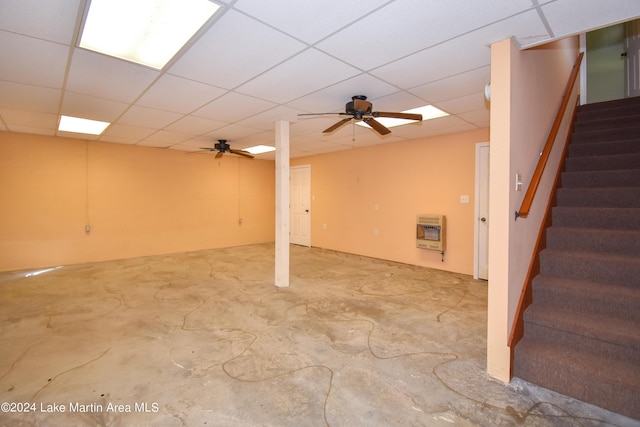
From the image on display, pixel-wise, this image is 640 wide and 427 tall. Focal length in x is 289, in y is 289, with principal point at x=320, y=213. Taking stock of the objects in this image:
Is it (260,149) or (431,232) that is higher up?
(260,149)

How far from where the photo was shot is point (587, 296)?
2135 millimetres

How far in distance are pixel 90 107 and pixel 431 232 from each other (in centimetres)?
534

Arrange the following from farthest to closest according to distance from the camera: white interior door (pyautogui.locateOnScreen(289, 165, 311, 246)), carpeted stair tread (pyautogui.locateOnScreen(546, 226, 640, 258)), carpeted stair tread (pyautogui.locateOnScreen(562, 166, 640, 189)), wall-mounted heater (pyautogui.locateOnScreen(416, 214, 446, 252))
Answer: white interior door (pyautogui.locateOnScreen(289, 165, 311, 246)), wall-mounted heater (pyautogui.locateOnScreen(416, 214, 446, 252)), carpeted stair tread (pyautogui.locateOnScreen(562, 166, 640, 189)), carpeted stair tread (pyautogui.locateOnScreen(546, 226, 640, 258))

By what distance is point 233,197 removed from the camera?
7.66m

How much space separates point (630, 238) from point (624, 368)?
1.14 m

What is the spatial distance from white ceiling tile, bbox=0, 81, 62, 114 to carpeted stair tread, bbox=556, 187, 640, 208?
5396 mm

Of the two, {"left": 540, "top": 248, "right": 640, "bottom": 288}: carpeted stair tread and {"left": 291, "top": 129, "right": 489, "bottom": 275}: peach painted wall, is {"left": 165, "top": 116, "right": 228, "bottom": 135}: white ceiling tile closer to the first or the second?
{"left": 291, "top": 129, "right": 489, "bottom": 275}: peach painted wall

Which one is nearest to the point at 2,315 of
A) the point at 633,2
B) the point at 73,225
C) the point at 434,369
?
the point at 73,225

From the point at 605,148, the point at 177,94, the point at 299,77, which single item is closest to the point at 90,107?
the point at 177,94

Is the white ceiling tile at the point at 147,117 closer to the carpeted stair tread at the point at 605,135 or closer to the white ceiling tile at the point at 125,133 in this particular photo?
the white ceiling tile at the point at 125,133

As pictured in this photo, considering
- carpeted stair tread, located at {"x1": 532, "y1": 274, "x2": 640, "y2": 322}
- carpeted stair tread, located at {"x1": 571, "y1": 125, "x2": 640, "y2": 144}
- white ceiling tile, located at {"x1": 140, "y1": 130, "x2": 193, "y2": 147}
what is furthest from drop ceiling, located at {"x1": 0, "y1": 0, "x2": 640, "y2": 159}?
carpeted stair tread, located at {"x1": 532, "y1": 274, "x2": 640, "y2": 322}

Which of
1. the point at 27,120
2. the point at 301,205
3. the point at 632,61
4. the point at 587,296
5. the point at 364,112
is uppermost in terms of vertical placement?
the point at 632,61

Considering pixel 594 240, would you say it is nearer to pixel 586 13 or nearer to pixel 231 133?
pixel 586 13

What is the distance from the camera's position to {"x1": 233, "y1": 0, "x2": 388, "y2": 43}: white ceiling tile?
5.58 feet
